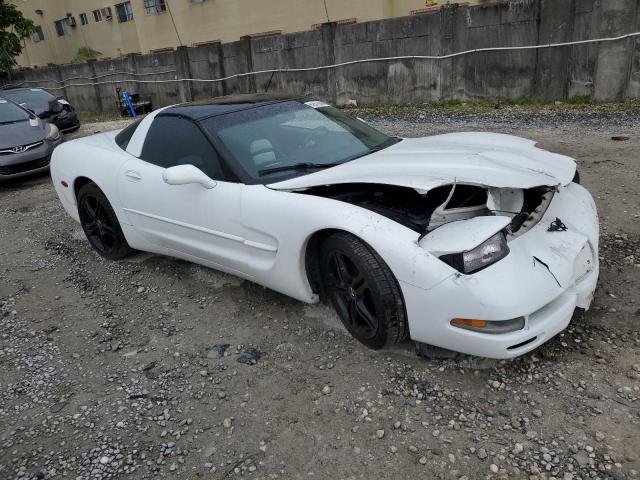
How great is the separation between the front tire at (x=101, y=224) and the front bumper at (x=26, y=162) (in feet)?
12.9

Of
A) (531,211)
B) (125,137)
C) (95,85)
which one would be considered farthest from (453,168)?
(95,85)

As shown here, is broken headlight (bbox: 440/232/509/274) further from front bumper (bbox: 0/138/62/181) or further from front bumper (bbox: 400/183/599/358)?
front bumper (bbox: 0/138/62/181)

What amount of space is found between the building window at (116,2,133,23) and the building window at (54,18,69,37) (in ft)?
19.0

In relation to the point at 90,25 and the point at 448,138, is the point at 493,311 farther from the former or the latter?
the point at 90,25

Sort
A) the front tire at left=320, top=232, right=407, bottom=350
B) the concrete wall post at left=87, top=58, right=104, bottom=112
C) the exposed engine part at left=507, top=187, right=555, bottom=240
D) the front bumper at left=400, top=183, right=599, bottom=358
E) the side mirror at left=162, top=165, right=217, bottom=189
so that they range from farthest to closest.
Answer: the concrete wall post at left=87, top=58, right=104, bottom=112, the side mirror at left=162, top=165, right=217, bottom=189, the exposed engine part at left=507, top=187, right=555, bottom=240, the front tire at left=320, top=232, right=407, bottom=350, the front bumper at left=400, top=183, right=599, bottom=358

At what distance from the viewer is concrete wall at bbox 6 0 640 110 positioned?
8391mm

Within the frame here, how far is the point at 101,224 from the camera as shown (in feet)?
14.4

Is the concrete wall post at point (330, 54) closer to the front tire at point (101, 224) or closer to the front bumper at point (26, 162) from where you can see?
the front bumper at point (26, 162)

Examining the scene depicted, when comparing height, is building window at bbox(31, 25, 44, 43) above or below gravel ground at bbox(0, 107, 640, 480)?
above

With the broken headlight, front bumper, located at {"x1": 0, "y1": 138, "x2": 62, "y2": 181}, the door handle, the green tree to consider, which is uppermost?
the green tree

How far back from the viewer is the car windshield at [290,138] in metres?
3.23

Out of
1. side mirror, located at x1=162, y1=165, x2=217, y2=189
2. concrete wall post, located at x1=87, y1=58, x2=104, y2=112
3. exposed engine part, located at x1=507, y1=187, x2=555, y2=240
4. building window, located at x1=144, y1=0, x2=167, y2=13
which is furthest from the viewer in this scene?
building window, located at x1=144, y1=0, x2=167, y2=13

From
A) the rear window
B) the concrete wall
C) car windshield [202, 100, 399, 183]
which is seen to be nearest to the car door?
car windshield [202, 100, 399, 183]

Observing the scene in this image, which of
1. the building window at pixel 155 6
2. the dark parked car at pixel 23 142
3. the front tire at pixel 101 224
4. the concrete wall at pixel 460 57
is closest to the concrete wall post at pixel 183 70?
the concrete wall at pixel 460 57
